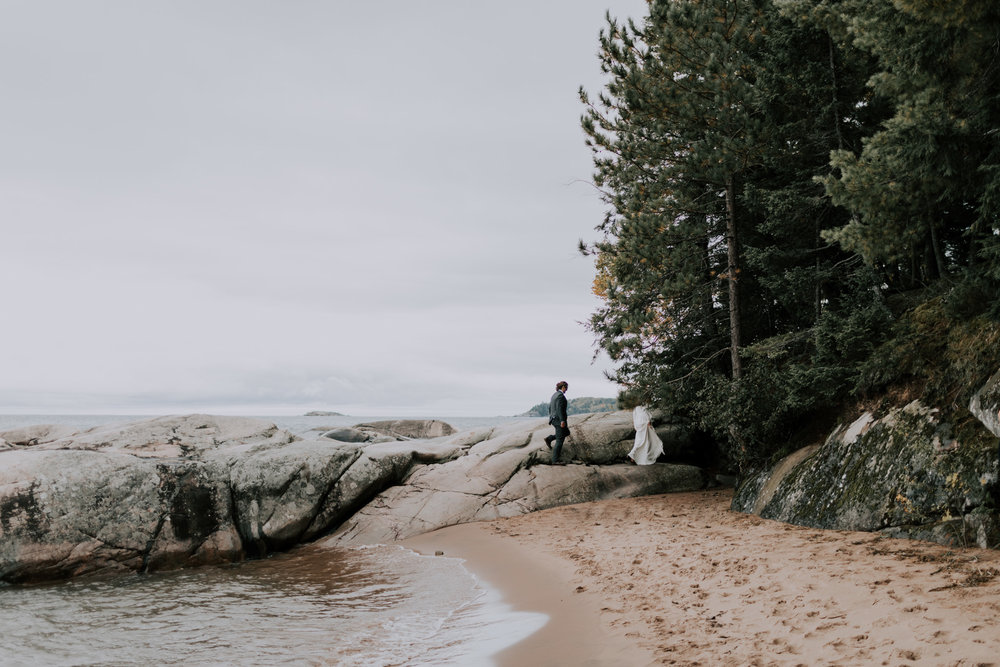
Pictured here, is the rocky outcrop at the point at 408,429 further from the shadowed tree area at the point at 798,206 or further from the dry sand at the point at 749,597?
the dry sand at the point at 749,597

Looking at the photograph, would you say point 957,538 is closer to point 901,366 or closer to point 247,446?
point 901,366

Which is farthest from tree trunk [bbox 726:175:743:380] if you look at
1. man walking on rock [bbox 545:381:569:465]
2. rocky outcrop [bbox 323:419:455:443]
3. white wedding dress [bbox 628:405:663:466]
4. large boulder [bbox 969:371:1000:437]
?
rocky outcrop [bbox 323:419:455:443]

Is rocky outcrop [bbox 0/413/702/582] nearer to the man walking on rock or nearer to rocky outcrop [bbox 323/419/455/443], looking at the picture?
the man walking on rock

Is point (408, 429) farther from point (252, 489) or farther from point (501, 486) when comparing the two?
point (252, 489)

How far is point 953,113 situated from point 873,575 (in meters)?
5.70

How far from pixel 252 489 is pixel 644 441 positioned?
361 inches

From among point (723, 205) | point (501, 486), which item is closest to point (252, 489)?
point (501, 486)

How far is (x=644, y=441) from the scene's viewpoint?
15.0 metres

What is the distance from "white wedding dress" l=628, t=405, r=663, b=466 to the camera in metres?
15.0

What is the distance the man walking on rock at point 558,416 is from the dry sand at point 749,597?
4.48 metres

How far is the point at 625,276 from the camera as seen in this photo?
49.6ft

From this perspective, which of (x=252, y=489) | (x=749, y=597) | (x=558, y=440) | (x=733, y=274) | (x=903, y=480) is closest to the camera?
(x=749, y=597)

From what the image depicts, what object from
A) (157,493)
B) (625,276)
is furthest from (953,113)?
(157,493)

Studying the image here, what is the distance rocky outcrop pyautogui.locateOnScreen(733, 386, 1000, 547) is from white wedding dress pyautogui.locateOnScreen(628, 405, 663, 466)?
3.90m
